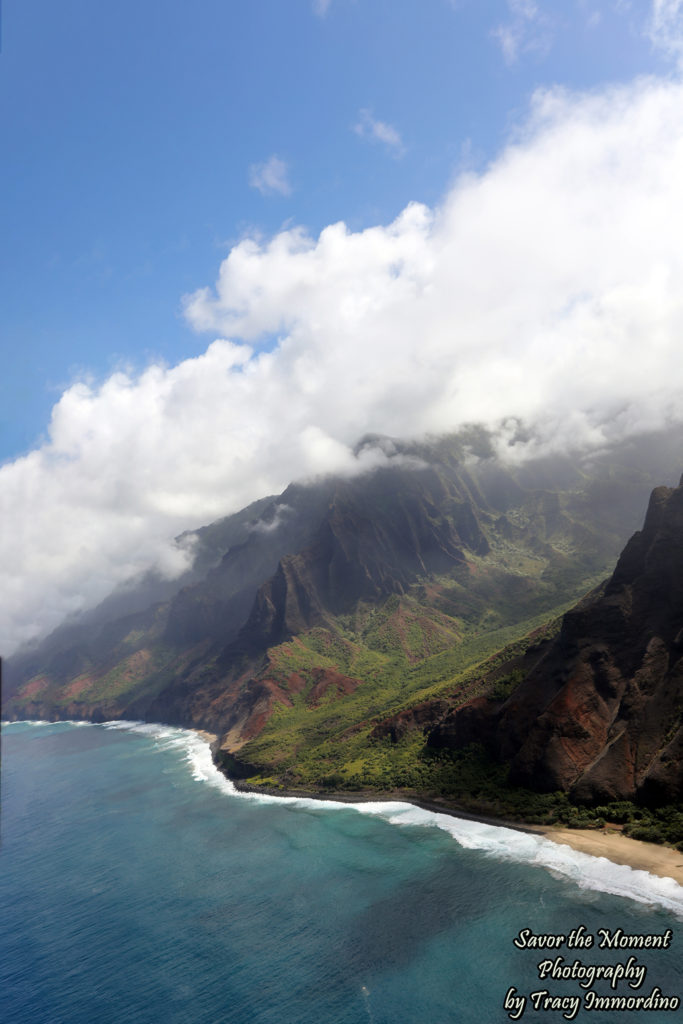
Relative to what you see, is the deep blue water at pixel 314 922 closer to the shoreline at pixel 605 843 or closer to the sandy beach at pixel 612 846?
the shoreline at pixel 605 843

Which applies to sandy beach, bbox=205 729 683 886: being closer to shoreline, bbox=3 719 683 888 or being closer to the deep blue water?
shoreline, bbox=3 719 683 888

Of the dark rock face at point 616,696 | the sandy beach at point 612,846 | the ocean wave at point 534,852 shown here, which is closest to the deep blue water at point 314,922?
the ocean wave at point 534,852

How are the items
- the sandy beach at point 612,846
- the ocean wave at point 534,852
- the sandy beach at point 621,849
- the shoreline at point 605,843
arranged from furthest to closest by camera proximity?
the shoreline at point 605,843, the sandy beach at point 612,846, the sandy beach at point 621,849, the ocean wave at point 534,852

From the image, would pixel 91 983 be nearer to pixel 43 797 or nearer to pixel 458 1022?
pixel 458 1022

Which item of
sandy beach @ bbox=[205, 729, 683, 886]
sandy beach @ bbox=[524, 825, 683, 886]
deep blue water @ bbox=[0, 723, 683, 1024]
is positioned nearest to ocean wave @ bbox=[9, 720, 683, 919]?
deep blue water @ bbox=[0, 723, 683, 1024]

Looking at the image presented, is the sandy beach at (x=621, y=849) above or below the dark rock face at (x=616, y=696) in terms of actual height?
below

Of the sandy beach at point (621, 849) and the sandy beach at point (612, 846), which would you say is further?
the sandy beach at point (612, 846)

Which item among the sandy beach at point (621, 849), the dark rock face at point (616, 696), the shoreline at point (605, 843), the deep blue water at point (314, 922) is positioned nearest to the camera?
the deep blue water at point (314, 922)
